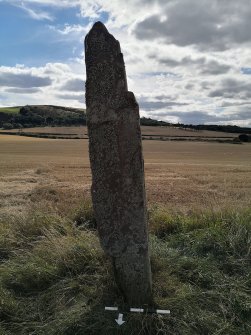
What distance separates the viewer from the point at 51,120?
129375 mm

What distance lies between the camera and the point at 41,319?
192 inches

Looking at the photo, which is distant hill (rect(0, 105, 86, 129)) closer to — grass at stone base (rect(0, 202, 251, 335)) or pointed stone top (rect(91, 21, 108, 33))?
grass at stone base (rect(0, 202, 251, 335))

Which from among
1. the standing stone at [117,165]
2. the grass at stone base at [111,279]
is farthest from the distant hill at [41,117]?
the standing stone at [117,165]

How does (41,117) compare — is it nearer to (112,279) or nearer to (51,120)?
(51,120)

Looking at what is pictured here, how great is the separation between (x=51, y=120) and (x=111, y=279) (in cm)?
12645

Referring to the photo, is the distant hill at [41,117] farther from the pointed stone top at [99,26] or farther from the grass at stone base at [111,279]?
the pointed stone top at [99,26]

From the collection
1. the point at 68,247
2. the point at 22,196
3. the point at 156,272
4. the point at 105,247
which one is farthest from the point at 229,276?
the point at 22,196

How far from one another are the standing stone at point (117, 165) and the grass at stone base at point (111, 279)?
0.37 meters

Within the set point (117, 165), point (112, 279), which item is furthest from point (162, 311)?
point (117, 165)

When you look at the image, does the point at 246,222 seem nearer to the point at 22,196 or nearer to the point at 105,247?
the point at 105,247

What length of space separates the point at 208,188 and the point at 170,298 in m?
11.4

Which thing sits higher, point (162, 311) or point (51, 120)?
point (162, 311)

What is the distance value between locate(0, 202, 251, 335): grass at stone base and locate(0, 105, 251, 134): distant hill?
92570mm

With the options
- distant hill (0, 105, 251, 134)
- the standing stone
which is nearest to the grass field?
Result: the standing stone
